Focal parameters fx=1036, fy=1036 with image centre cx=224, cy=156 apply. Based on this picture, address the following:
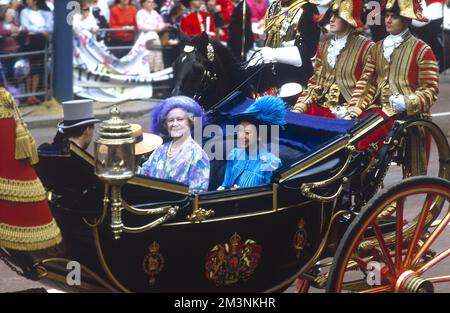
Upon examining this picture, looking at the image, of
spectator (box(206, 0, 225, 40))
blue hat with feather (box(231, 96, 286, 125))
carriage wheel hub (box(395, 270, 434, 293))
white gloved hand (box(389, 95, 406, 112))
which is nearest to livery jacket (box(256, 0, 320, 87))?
white gloved hand (box(389, 95, 406, 112))

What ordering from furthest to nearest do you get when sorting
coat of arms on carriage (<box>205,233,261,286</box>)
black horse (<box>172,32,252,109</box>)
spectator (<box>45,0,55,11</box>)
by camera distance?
spectator (<box>45,0,55,11</box>) < black horse (<box>172,32,252,109</box>) < coat of arms on carriage (<box>205,233,261,286</box>)

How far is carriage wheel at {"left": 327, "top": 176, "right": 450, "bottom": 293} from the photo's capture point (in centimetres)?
496

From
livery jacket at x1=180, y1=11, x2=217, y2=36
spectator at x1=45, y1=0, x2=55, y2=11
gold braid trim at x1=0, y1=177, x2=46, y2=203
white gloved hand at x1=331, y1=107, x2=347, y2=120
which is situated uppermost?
spectator at x1=45, y1=0, x2=55, y2=11

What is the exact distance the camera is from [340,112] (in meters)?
6.55

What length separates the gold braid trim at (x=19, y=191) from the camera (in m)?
4.46

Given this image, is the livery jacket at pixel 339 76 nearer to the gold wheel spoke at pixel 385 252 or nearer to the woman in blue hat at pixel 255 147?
the woman in blue hat at pixel 255 147

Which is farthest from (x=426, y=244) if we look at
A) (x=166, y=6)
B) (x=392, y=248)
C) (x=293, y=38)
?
(x=166, y=6)

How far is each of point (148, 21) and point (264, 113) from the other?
8.95 meters

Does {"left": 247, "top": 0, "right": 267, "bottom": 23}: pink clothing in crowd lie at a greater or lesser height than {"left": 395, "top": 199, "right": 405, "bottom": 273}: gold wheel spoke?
greater

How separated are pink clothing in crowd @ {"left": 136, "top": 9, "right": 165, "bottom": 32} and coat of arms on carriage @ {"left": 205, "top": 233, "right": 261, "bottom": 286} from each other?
30.9 feet

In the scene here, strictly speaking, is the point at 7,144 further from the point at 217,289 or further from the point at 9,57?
the point at 9,57

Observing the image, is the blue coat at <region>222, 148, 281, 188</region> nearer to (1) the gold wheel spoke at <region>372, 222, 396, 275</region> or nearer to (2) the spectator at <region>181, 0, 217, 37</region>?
(1) the gold wheel spoke at <region>372, 222, 396, 275</region>


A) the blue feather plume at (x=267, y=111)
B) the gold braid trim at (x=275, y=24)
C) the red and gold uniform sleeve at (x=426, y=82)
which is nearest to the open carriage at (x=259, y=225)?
the red and gold uniform sleeve at (x=426, y=82)

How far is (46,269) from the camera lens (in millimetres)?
4758
